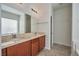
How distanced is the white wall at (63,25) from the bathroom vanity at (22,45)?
0.32 meters

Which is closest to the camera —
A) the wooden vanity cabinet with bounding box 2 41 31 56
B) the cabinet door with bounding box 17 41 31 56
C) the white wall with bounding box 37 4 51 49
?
Result: the wooden vanity cabinet with bounding box 2 41 31 56

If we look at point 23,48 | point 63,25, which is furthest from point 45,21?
point 23,48

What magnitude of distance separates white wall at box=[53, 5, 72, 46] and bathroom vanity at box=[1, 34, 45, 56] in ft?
1.03

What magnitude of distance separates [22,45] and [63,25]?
0.87 meters

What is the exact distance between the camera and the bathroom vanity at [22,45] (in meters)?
1.35

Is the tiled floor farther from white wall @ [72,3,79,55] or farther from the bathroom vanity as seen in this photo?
the bathroom vanity

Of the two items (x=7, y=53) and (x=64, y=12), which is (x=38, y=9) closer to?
(x=64, y=12)

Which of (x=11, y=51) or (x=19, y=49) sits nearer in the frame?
(x=11, y=51)

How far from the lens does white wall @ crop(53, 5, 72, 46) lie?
1599 millimetres

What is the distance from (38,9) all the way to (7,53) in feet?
3.21

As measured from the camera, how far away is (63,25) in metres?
1.64

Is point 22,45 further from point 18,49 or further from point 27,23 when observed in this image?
point 27,23

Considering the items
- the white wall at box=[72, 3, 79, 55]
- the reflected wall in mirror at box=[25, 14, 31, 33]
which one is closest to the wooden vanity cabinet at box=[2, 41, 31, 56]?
the reflected wall in mirror at box=[25, 14, 31, 33]

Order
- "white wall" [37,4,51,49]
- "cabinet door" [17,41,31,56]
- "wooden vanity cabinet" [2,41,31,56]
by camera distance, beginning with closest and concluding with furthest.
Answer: "wooden vanity cabinet" [2,41,31,56] < "cabinet door" [17,41,31,56] < "white wall" [37,4,51,49]
